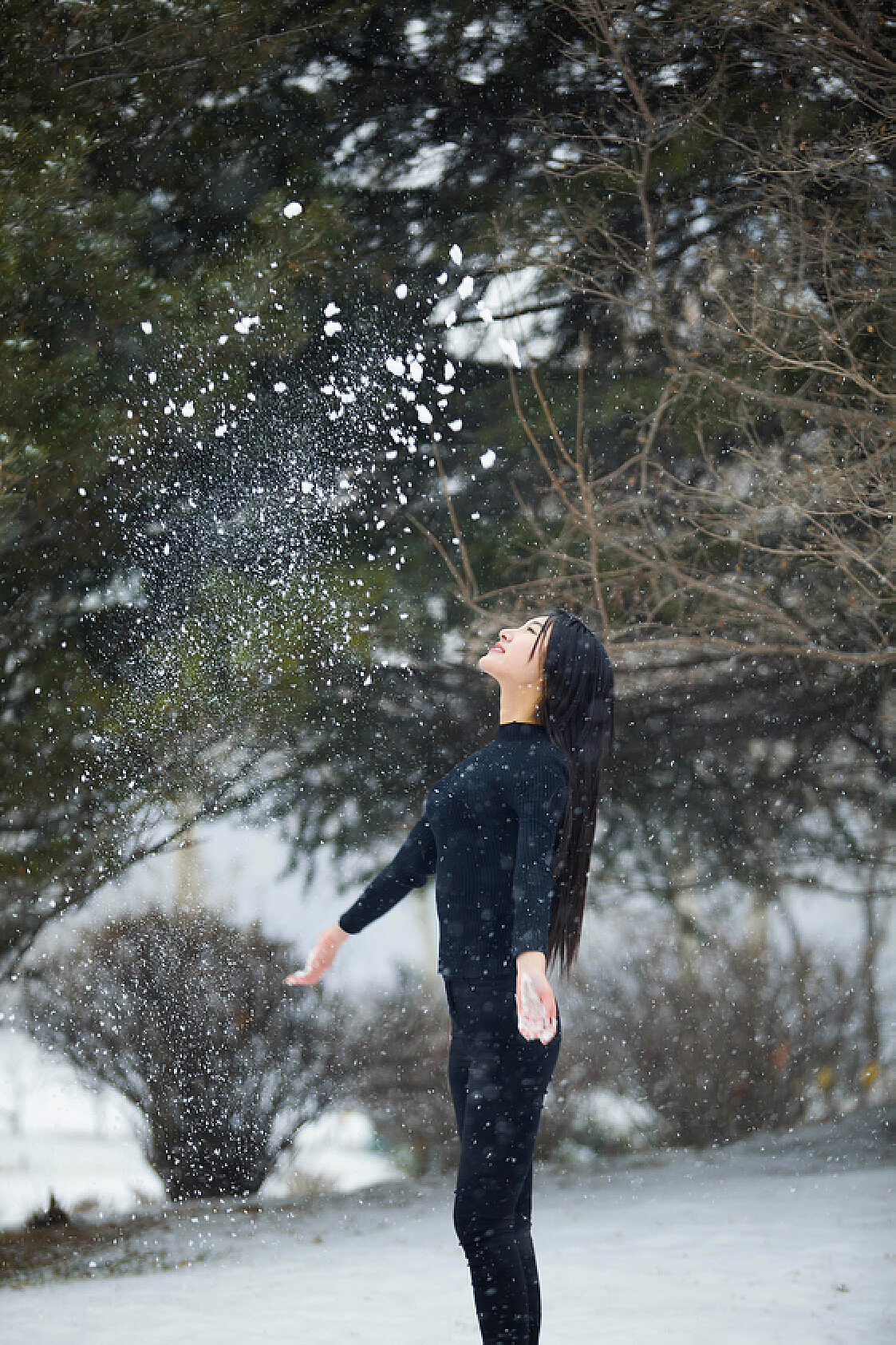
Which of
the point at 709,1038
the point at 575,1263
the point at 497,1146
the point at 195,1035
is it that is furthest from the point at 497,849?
the point at 709,1038

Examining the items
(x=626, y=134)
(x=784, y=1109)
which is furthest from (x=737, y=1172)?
(x=626, y=134)

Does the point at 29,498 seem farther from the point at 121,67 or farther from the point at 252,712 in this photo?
the point at 121,67

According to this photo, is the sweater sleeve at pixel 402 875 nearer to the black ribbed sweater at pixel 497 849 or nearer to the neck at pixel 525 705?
the black ribbed sweater at pixel 497 849

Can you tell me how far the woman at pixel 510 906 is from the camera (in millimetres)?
1296

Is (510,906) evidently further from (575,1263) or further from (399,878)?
(575,1263)

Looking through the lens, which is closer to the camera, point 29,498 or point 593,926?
point 29,498

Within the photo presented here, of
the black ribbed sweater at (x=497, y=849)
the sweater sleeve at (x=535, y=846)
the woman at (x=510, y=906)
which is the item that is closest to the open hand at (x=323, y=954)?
the woman at (x=510, y=906)

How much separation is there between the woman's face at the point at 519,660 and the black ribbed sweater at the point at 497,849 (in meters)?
0.06

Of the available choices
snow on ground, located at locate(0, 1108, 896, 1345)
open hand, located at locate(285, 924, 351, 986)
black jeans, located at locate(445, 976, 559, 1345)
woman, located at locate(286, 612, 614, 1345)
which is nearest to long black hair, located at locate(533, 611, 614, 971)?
woman, located at locate(286, 612, 614, 1345)

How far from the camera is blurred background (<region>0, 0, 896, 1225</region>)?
2.69 metres

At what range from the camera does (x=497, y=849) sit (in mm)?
1405

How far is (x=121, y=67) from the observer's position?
9.32 ft

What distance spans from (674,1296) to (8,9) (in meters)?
3.28

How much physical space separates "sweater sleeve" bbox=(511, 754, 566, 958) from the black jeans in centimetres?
8
